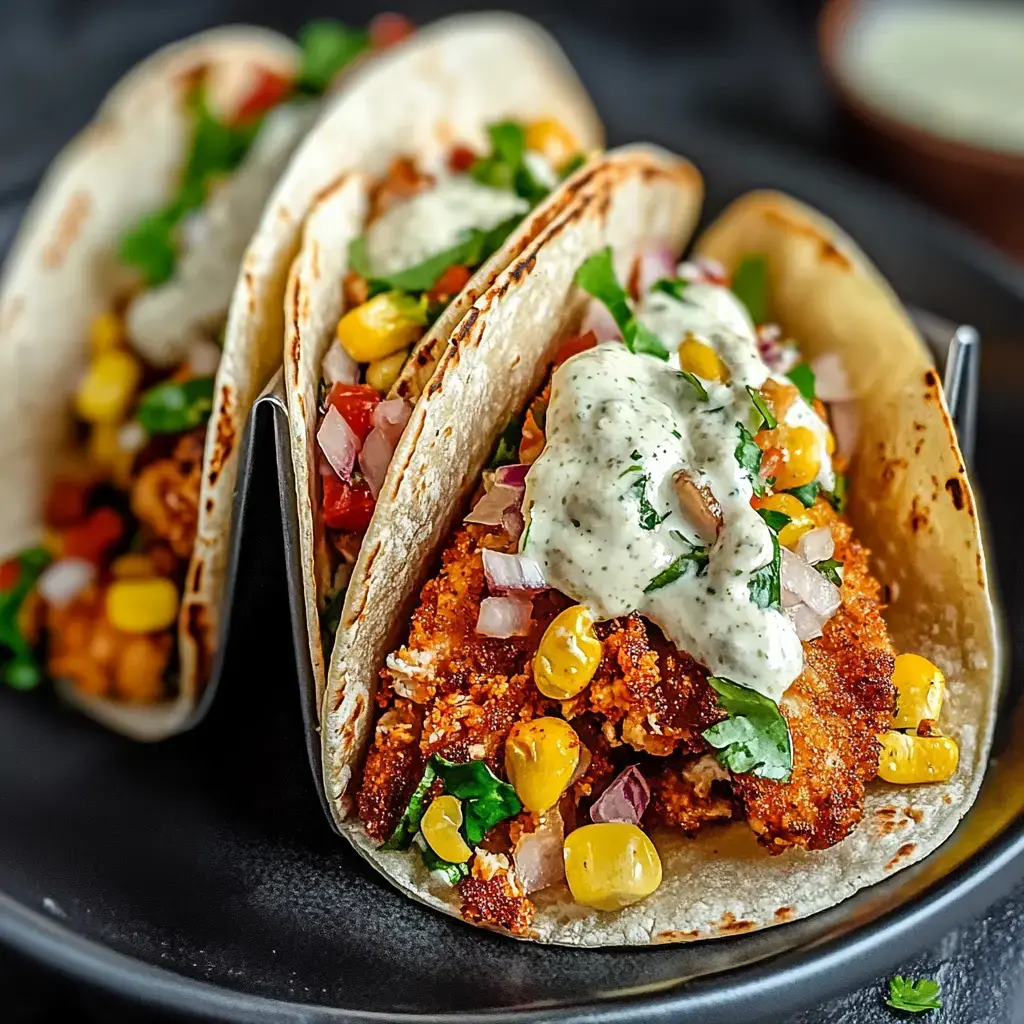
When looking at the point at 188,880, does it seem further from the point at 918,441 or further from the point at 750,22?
the point at 750,22

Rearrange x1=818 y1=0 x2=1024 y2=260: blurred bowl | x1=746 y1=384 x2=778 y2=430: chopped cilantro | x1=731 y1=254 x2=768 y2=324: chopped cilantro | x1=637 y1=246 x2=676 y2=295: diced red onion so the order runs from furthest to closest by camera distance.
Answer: x1=818 y1=0 x2=1024 y2=260: blurred bowl → x1=731 y1=254 x2=768 y2=324: chopped cilantro → x1=637 y1=246 x2=676 y2=295: diced red onion → x1=746 y1=384 x2=778 y2=430: chopped cilantro

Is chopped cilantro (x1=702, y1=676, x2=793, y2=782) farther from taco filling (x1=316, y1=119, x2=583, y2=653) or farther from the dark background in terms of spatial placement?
the dark background

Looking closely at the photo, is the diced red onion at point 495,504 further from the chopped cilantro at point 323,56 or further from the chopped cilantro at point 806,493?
the chopped cilantro at point 323,56

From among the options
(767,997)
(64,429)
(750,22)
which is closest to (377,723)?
(767,997)

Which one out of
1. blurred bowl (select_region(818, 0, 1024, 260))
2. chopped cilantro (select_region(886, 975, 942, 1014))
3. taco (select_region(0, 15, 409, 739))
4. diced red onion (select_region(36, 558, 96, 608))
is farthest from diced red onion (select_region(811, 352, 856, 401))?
diced red onion (select_region(36, 558, 96, 608))

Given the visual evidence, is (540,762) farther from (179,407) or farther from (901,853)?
(179,407)

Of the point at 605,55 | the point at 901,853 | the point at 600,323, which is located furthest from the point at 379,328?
the point at 605,55

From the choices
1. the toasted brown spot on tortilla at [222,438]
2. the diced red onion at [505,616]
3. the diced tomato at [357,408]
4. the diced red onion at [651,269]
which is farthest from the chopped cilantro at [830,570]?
the toasted brown spot on tortilla at [222,438]

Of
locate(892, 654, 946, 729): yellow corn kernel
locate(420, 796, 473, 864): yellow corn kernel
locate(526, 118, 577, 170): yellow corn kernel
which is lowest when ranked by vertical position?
locate(420, 796, 473, 864): yellow corn kernel
